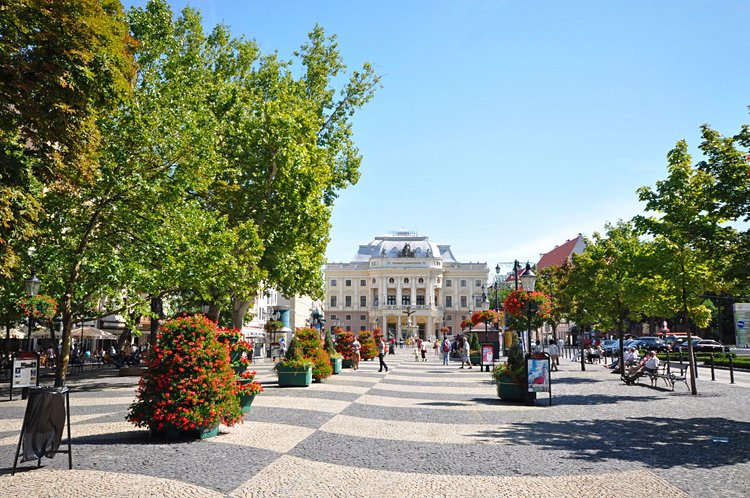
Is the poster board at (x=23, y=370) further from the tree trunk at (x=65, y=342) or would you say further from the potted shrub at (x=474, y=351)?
the potted shrub at (x=474, y=351)

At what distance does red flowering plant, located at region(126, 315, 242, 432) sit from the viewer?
9359mm

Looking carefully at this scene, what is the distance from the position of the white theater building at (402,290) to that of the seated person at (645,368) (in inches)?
3790

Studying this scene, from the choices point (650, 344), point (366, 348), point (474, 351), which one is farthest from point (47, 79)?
point (650, 344)

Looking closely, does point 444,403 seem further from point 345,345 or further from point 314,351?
point 345,345

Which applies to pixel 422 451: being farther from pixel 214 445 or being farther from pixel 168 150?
pixel 168 150

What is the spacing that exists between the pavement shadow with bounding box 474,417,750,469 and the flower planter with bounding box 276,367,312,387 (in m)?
9.43

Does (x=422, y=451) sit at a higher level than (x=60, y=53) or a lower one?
lower

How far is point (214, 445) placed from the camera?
30.5 feet

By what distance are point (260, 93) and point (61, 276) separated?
41.7 ft

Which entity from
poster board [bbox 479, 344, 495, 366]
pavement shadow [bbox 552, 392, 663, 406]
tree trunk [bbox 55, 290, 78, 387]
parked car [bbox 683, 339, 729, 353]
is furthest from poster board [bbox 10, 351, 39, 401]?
parked car [bbox 683, 339, 729, 353]

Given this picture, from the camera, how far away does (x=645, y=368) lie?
2116cm

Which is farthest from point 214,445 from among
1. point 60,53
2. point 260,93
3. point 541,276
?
point 541,276

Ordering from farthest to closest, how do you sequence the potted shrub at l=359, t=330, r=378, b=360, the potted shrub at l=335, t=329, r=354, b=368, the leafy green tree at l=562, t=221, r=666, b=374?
the potted shrub at l=359, t=330, r=378, b=360, the potted shrub at l=335, t=329, r=354, b=368, the leafy green tree at l=562, t=221, r=666, b=374

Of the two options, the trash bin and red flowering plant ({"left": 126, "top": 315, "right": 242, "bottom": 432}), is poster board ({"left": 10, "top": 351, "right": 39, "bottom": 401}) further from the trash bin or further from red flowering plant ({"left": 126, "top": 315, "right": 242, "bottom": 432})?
the trash bin
